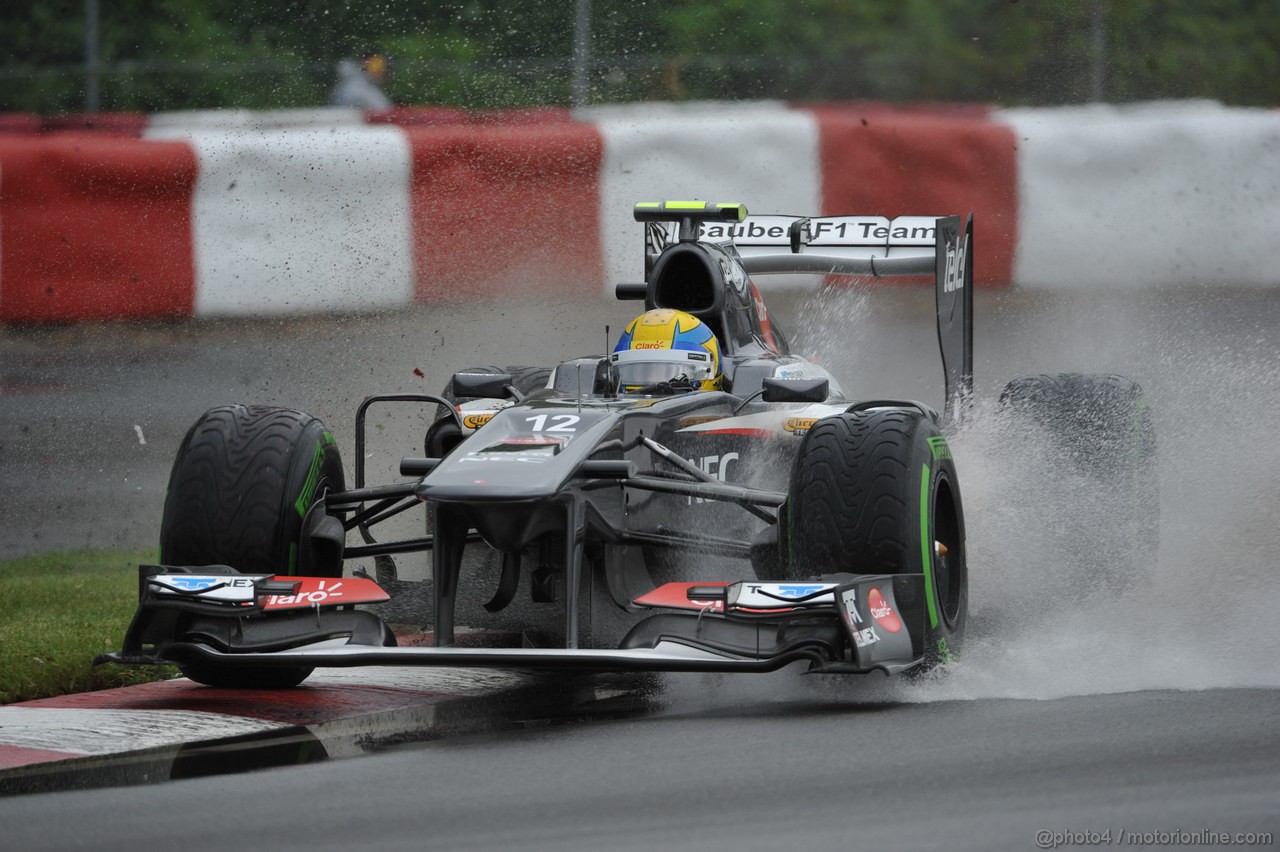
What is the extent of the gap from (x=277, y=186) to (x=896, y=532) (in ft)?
26.0

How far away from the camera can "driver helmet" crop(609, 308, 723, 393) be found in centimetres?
837

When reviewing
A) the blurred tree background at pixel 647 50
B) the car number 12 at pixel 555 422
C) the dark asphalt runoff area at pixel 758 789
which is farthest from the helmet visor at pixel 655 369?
the blurred tree background at pixel 647 50

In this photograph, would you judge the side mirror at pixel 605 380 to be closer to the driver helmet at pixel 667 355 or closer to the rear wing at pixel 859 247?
the driver helmet at pixel 667 355

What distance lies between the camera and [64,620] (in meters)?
8.66

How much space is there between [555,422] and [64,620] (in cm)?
296

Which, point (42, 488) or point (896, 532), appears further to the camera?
point (42, 488)

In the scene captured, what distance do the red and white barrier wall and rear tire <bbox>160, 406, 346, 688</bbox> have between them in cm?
595

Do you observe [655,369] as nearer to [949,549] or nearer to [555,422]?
[555,422]

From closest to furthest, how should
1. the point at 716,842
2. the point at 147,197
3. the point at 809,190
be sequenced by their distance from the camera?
the point at 716,842, the point at 147,197, the point at 809,190

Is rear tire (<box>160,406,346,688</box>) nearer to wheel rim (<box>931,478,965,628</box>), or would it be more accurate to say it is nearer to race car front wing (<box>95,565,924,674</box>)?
race car front wing (<box>95,565,924,674</box>)

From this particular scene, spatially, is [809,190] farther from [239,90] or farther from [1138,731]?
[1138,731]

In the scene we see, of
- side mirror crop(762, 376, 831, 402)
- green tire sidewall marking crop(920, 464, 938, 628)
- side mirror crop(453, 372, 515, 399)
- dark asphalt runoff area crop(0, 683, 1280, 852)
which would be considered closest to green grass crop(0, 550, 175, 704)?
side mirror crop(453, 372, 515, 399)

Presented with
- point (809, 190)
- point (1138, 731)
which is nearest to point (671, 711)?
point (1138, 731)

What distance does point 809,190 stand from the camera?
1448cm
